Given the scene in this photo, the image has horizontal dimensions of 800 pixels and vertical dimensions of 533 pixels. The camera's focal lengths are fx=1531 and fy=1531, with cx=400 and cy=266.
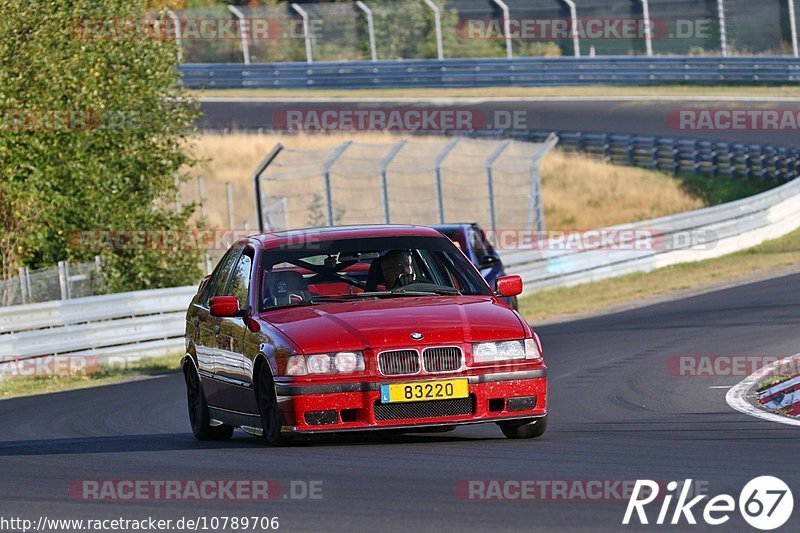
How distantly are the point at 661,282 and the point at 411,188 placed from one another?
1004 cm

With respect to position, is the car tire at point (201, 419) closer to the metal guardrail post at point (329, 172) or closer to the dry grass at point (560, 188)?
the metal guardrail post at point (329, 172)

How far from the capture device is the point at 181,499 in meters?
7.48

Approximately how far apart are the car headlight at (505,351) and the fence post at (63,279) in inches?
502

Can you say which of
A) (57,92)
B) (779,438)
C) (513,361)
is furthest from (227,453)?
(57,92)

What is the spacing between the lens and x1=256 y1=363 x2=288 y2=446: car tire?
9266mm

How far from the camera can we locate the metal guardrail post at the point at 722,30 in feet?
147

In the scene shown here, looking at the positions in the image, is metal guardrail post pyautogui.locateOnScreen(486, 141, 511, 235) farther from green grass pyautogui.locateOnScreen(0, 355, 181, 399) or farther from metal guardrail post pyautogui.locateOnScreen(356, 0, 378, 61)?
metal guardrail post pyautogui.locateOnScreen(356, 0, 378, 61)

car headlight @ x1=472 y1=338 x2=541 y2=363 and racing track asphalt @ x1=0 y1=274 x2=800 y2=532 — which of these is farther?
car headlight @ x1=472 y1=338 x2=541 y2=363

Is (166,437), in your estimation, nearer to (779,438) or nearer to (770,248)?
(779,438)

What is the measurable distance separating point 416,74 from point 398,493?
43777 millimetres

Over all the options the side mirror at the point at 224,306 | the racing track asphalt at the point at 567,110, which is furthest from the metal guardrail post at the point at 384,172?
the side mirror at the point at 224,306

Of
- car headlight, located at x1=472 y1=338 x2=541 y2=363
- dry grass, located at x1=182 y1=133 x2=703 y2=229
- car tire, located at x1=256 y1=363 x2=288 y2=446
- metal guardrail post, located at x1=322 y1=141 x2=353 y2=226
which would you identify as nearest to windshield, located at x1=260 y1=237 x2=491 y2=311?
car tire, located at x1=256 y1=363 x2=288 y2=446

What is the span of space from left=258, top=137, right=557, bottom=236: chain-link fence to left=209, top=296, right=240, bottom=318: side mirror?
55.8 feet

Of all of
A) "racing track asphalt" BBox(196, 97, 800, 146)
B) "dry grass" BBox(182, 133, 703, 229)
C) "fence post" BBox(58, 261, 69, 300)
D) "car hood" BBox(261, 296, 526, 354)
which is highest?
"car hood" BBox(261, 296, 526, 354)
